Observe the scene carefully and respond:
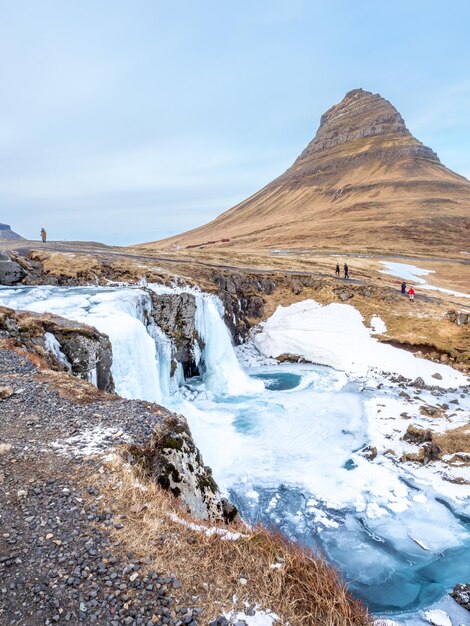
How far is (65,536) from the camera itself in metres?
6.07

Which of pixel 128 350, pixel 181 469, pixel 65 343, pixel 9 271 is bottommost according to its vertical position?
pixel 181 469

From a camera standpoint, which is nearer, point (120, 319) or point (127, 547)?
point (127, 547)

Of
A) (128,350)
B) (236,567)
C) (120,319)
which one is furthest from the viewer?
(120,319)

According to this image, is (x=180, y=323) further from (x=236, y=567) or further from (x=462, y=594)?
(x=236, y=567)

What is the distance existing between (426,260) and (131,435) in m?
82.7

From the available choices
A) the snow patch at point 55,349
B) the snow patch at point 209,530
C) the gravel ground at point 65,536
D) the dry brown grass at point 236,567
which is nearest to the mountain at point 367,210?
the snow patch at point 55,349

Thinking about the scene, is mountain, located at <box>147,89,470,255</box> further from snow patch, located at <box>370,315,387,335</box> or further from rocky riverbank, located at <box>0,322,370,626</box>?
rocky riverbank, located at <box>0,322,370,626</box>

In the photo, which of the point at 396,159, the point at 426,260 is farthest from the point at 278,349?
the point at 396,159

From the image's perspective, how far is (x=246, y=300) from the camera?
41406mm

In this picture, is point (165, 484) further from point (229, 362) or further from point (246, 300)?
point (246, 300)

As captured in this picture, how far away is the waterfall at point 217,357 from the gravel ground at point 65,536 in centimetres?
1915

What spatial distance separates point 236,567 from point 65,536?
8.89ft

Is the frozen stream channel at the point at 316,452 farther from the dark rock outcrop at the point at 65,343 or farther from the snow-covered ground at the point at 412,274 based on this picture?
the snow-covered ground at the point at 412,274

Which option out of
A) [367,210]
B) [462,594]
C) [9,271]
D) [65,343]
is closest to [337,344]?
[65,343]
